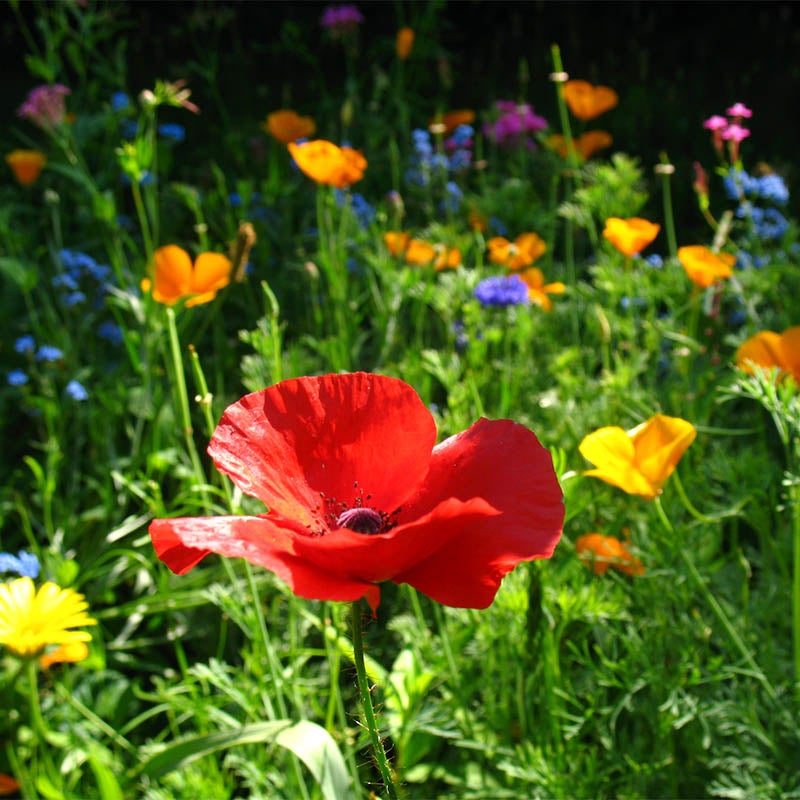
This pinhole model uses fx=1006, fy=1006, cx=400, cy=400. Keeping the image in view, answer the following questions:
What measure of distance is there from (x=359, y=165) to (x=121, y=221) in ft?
3.84

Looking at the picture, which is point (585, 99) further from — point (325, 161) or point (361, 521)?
point (361, 521)

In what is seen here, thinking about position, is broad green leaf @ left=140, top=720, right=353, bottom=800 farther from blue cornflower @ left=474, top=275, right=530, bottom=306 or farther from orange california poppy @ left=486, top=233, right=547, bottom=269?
orange california poppy @ left=486, top=233, right=547, bottom=269

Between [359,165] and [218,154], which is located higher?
[359,165]

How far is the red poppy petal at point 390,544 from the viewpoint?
2.27 ft

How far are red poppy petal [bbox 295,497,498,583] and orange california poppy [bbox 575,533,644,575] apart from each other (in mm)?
624

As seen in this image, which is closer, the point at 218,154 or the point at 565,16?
the point at 218,154

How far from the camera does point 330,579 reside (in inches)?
28.8

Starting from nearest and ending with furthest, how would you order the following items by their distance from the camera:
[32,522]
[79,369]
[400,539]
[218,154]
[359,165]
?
1. [400,539]
2. [359,165]
3. [32,522]
4. [79,369]
5. [218,154]

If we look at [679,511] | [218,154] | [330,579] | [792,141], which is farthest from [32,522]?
[792,141]

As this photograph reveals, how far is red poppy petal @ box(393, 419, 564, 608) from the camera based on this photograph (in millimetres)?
754

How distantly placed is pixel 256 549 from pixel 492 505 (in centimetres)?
20

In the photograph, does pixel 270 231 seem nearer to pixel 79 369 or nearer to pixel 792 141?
pixel 79 369

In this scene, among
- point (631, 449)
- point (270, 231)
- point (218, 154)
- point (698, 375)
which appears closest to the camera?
point (631, 449)

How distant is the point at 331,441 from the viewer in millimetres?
881
